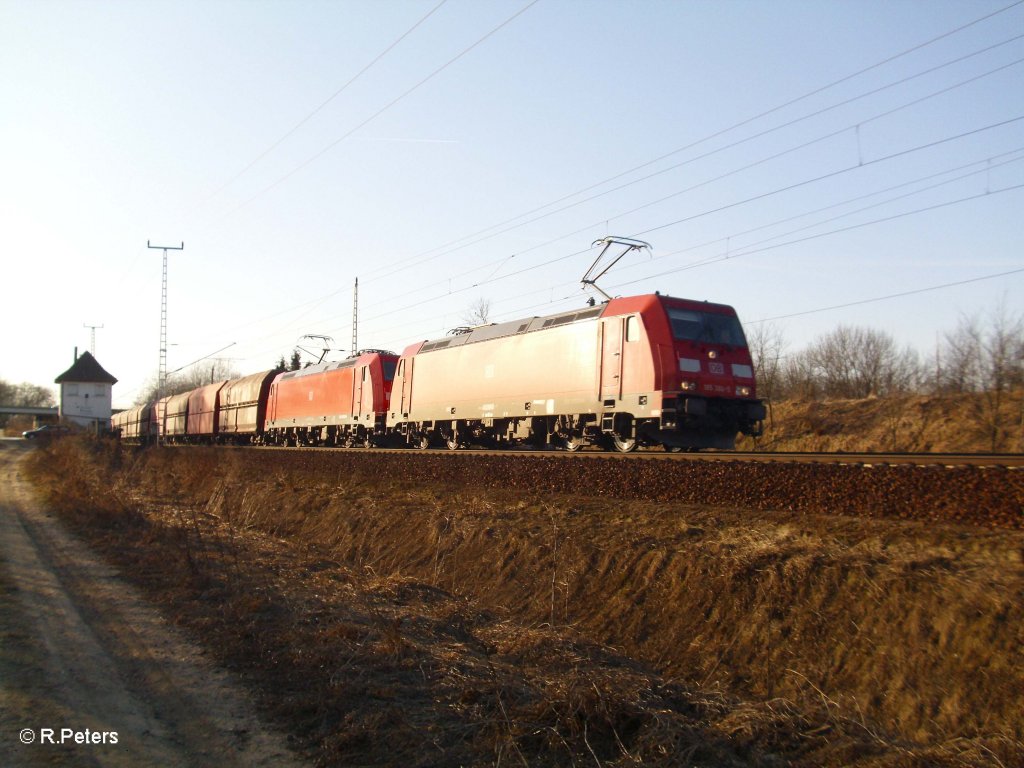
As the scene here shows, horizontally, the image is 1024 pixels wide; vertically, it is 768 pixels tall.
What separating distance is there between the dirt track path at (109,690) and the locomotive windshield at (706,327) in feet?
36.4

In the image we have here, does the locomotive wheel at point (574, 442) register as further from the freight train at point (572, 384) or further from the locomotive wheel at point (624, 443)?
the locomotive wheel at point (624, 443)

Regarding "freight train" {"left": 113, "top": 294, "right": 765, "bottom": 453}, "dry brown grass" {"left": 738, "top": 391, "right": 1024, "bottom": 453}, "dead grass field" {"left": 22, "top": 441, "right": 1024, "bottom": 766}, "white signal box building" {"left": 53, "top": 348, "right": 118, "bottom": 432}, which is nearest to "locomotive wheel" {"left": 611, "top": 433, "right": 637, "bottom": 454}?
"freight train" {"left": 113, "top": 294, "right": 765, "bottom": 453}

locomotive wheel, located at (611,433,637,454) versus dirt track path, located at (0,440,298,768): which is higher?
locomotive wheel, located at (611,433,637,454)

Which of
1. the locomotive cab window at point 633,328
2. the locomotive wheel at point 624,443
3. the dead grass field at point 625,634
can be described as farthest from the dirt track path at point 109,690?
the locomotive cab window at point 633,328

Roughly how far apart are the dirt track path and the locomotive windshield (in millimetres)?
11100

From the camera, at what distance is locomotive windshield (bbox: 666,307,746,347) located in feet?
53.8

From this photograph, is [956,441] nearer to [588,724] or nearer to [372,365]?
[372,365]

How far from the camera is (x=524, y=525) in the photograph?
40.0ft

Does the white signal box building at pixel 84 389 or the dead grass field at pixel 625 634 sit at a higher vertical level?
Answer: the white signal box building at pixel 84 389

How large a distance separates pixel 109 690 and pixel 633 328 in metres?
12.3

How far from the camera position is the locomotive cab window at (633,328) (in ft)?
54.1

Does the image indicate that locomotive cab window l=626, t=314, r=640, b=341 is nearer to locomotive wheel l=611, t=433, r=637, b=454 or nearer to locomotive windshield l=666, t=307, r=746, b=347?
locomotive windshield l=666, t=307, r=746, b=347

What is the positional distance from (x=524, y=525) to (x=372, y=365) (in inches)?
724

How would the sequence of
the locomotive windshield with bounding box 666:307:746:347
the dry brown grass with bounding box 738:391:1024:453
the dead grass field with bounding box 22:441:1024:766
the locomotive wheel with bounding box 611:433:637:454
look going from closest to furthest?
the dead grass field with bounding box 22:441:1024:766 < the locomotive windshield with bounding box 666:307:746:347 < the locomotive wheel with bounding box 611:433:637:454 < the dry brown grass with bounding box 738:391:1024:453
